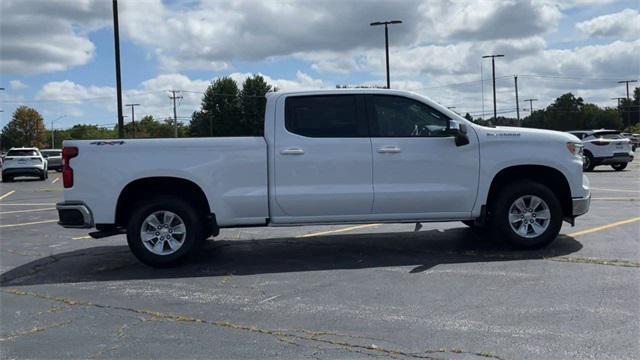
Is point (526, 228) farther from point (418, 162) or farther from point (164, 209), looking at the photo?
point (164, 209)

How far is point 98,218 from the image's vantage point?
6.95m

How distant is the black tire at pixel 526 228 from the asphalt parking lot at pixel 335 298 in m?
0.19

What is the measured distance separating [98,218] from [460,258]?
4224 millimetres

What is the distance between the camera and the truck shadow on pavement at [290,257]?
6898 millimetres

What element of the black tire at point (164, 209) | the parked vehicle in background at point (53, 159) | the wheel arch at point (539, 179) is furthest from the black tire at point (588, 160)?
the parked vehicle in background at point (53, 159)

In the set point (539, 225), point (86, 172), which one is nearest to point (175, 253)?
point (86, 172)

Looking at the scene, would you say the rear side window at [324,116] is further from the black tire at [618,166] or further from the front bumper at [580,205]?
the black tire at [618,166]

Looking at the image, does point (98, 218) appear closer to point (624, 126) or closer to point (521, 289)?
point (521, 289)

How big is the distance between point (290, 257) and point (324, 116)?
1.80m

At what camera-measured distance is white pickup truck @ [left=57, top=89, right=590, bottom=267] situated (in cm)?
692

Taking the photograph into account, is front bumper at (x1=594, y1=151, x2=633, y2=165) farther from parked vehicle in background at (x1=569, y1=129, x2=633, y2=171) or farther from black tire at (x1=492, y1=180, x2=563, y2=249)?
black tire at (x1=492, y1=180, x2=563, y2=249)

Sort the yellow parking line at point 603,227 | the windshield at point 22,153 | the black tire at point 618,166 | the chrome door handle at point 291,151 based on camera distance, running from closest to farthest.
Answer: the chrome door handle at point 291,151 < the yellow parking line at point 603,227 < the black tire at point 618,166 < the windshield at point 22,153

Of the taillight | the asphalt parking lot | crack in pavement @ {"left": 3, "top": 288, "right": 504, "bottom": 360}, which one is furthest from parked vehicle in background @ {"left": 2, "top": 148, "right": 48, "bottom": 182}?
crack in pavement @ {"left": 3, "top": 288, "right": 504, "bottom": 360}

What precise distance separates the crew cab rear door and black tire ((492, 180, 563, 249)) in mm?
1625
